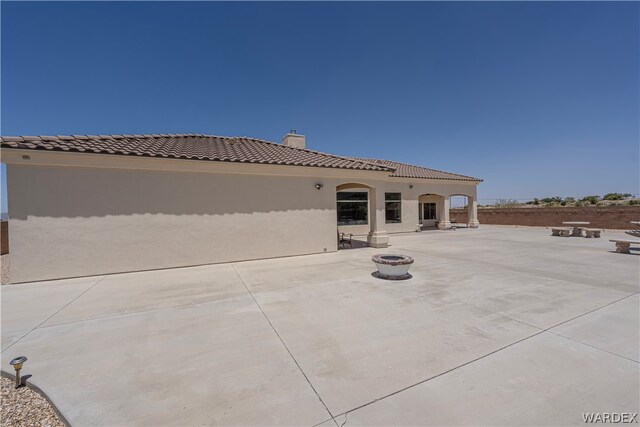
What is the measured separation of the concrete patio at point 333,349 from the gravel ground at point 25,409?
0.12m

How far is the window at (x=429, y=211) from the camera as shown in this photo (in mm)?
24766

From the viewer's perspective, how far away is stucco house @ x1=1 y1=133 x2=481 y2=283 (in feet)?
24.8

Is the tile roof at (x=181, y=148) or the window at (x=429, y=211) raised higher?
the tile roof at (x=181, y=148)

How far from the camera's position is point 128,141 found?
33.4ft

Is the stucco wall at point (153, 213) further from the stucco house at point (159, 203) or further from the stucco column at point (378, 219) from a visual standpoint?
the stucco column at point (378, 219)

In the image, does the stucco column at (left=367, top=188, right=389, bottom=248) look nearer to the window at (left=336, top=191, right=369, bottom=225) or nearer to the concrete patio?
the window at (left=336, top=191, right=369, bottom=225)

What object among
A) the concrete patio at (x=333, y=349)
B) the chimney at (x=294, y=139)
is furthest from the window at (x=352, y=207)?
the concrete patio at (x=333, y=349)

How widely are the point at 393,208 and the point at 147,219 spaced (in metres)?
16.4

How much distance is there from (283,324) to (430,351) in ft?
7.75

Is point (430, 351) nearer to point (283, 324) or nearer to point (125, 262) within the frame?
point (283, 324)

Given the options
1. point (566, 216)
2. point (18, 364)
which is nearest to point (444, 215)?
point (566, 216)

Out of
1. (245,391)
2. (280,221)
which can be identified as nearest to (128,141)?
(280,221)

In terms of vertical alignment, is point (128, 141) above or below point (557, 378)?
above

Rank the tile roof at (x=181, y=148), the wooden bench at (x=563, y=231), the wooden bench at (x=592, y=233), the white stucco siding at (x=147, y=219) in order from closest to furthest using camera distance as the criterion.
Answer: the white stucco siding at (x=147, y=219)
the tile roof at (x=181, y=148)
the wooden bench at (x=592, y=233)
the wooden bench at (x=563, y=231)
